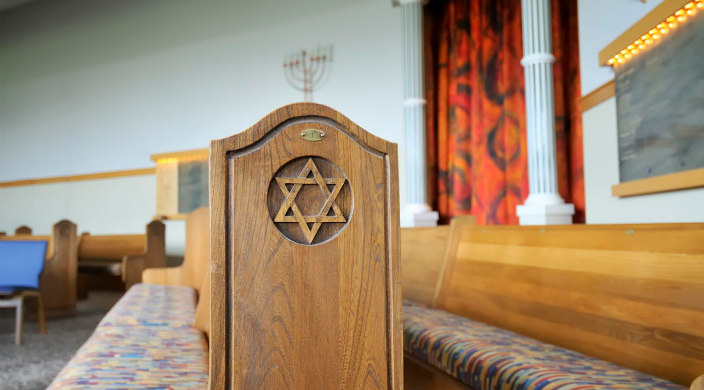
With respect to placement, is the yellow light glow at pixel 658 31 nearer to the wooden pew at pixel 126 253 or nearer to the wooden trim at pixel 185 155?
the wooden pew at pixel 126 253

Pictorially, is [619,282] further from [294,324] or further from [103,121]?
[103,121]

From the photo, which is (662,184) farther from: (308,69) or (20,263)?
(308,69)

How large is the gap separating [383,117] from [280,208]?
5328 mm

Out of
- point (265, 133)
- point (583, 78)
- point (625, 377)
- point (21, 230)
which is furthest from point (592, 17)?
point (21, 230)

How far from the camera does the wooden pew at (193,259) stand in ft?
10.3

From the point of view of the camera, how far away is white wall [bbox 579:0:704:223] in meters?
2.96

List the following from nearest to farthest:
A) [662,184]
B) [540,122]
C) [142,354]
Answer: [142,354], [662,184], [540,122]

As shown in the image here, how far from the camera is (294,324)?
1.13 m

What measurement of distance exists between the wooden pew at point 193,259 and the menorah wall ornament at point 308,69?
3.64 meters

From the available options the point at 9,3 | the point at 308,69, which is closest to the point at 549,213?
the point at 308,69

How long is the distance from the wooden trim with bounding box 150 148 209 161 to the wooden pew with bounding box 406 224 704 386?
5.77m

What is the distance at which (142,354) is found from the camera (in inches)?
67.6

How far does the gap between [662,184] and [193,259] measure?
2659mm

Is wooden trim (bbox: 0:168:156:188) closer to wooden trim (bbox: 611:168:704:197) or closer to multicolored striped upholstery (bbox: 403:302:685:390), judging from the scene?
wooden trim (bbox: 611:168:704:197)
